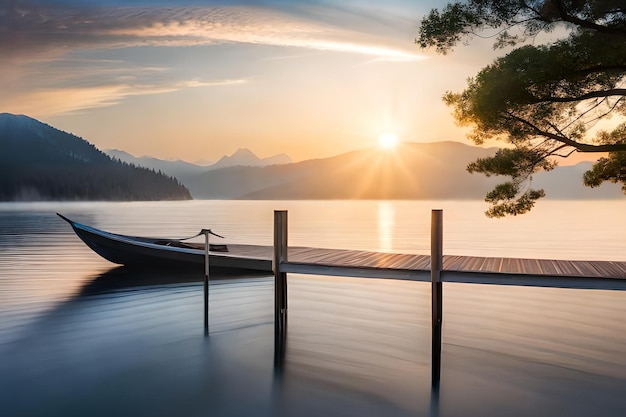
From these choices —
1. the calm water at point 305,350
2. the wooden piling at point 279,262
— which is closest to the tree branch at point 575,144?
the calm water at point 305,350

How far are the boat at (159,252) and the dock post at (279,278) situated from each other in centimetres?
495

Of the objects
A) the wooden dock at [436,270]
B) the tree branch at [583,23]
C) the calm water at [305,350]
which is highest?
the tree branch at [583,23]

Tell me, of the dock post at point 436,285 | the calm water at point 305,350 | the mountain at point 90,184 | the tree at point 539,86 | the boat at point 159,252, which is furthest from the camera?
the mountain at point 90,184

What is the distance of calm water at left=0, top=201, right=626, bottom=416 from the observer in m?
8.16

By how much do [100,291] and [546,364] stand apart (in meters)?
12.5

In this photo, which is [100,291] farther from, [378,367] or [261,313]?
[378,367]

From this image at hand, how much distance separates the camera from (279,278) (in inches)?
416

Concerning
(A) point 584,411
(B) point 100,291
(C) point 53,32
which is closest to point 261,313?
(B) point 100,291

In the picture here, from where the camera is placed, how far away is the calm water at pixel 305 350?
816cm

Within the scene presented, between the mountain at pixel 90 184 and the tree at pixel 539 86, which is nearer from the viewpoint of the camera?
the tree at pixel 539 86

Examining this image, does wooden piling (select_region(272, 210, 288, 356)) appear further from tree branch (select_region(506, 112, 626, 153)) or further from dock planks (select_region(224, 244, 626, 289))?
tree branch (select_region(506, 112, 626, 153))

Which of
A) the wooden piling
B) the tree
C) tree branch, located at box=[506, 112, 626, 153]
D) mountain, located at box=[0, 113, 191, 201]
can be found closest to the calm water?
the wooden piling

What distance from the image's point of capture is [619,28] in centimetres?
1028

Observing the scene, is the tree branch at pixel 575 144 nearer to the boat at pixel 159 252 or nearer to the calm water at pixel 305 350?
the calm water at pixel 305 350
